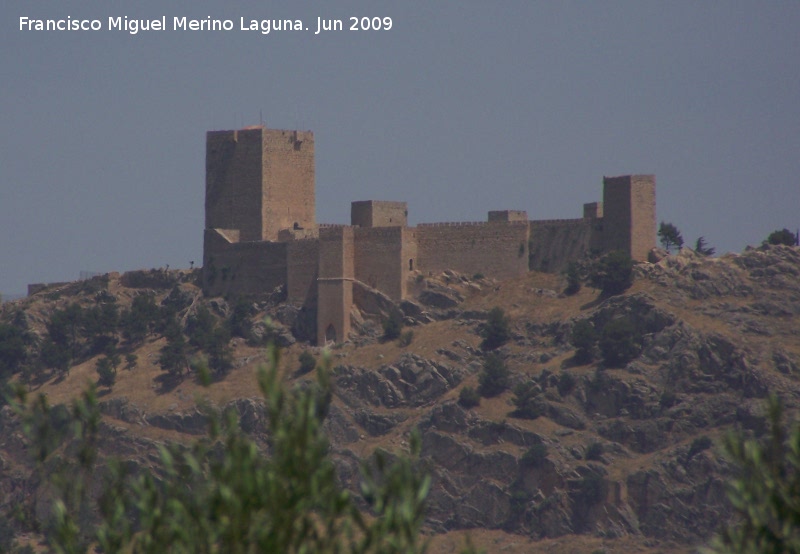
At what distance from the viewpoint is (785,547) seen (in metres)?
17.2

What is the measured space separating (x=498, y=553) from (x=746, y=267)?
15.0m

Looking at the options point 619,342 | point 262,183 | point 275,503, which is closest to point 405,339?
point 619,342

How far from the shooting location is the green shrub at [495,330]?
6109 cm

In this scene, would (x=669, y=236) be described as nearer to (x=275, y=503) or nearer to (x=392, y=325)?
(x=392, y=325)

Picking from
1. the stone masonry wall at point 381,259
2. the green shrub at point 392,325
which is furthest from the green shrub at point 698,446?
the stone masonry wall at point 381,259

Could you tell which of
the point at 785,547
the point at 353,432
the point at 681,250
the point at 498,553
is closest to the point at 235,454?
the point at 785,547

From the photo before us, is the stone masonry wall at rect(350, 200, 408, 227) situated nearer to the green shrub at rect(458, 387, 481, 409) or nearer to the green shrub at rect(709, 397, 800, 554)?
the green shrub at rect(458, 387, 481, 409)

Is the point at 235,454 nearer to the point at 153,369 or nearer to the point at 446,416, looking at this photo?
the point at 446,416

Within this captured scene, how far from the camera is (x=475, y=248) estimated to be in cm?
6084

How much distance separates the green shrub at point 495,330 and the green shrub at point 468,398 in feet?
7.06

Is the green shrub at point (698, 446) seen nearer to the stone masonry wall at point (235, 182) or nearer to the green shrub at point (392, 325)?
the green shrub at point (392, 325)

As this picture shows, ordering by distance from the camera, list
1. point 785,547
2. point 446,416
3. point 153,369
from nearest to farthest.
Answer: point 785,547 → point 446,416 → point 153,369

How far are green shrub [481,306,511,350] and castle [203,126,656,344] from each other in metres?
1.50

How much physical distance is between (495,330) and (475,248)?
321 cm
